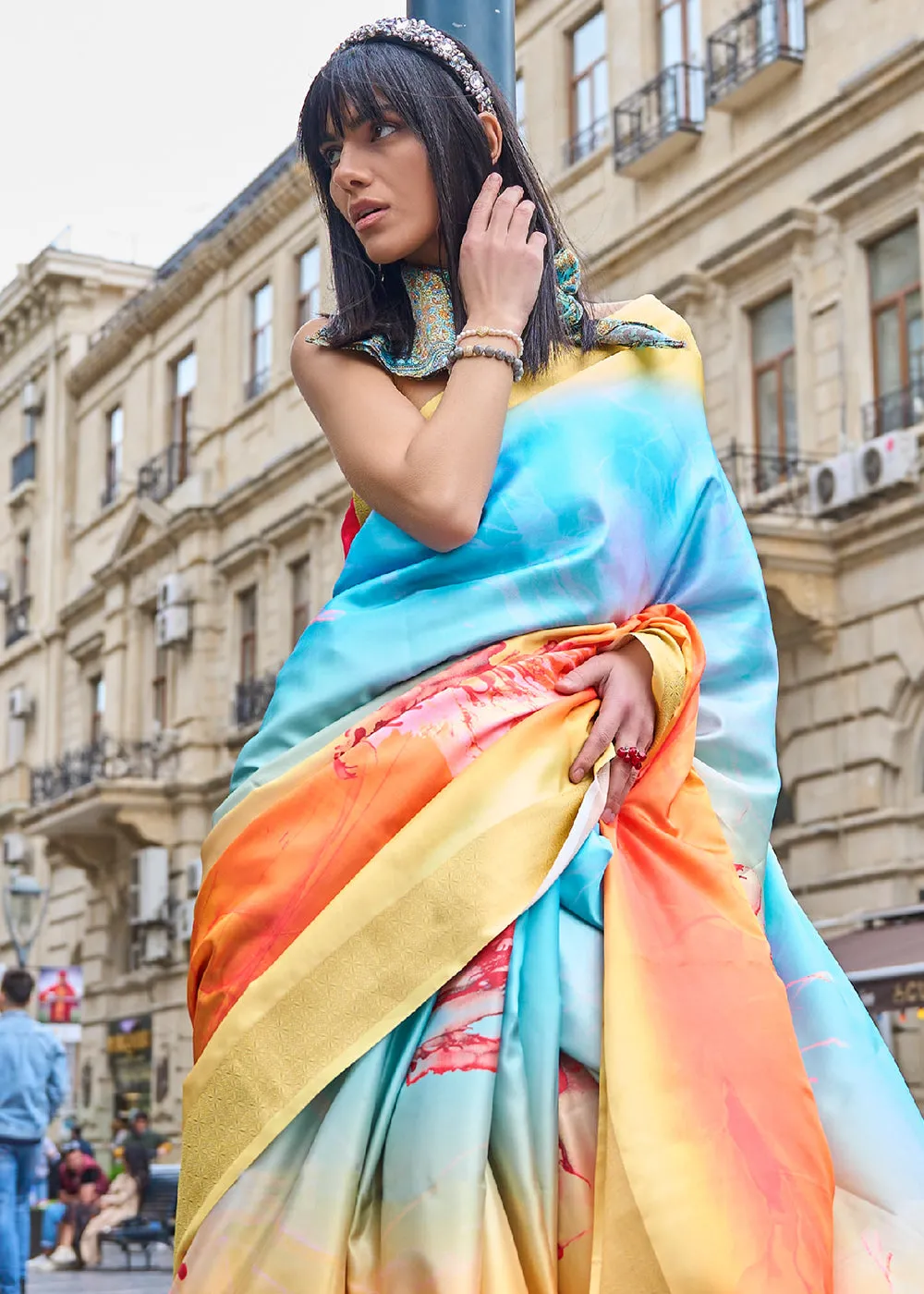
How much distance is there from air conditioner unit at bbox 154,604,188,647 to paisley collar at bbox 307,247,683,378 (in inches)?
990

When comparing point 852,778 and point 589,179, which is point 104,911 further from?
point 852,778

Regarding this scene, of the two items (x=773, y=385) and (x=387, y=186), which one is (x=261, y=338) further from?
(x=387, y=186)

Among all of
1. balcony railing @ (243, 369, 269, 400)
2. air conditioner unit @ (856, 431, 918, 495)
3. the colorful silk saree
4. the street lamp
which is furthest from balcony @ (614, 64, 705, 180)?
the colorful silk saree

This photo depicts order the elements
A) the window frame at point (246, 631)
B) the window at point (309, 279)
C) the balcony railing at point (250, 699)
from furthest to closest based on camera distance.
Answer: the window frame at point (246, 631) < the window at point (309, 279) < the balcony railing at point (250, 699)

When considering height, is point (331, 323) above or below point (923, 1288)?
above

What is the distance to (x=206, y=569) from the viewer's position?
27.3 m

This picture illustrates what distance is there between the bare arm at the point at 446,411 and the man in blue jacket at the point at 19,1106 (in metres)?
7.26

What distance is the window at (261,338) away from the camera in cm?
2645

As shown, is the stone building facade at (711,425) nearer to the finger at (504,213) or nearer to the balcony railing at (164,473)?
the balcony railing at (164,473)

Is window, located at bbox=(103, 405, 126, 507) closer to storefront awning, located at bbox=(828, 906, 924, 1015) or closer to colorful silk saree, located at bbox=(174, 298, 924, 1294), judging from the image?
storefront awning, located at bbox=(828, 906, 924, 1015)

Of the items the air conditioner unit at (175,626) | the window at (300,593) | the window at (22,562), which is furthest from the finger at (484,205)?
the window at (22,562)

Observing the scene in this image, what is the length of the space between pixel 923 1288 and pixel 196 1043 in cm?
63

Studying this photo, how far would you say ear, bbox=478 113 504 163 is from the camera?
Answer: 6.55ft

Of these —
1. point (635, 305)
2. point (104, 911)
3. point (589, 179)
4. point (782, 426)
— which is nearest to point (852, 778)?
point (782, 426)
